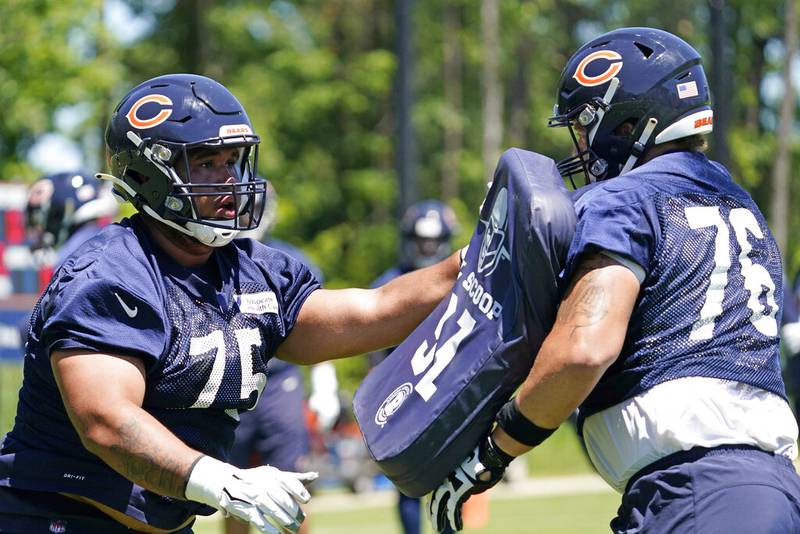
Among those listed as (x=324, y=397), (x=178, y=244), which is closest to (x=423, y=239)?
(x=324, y=397)

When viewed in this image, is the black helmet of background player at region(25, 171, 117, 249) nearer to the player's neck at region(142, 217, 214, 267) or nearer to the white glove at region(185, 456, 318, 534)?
the player's neck at region(142, 217, 214, 267)

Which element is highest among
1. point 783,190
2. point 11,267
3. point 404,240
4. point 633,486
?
point 633,486

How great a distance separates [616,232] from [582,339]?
10.9 inches

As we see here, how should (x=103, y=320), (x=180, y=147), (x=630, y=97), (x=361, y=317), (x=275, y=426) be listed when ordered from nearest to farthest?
(x=103, y=320)
(x=630, y=97)
(x=180, y=147)
(x=361, y=317)
(x=275, y=426)

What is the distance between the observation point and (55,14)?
1287 centimetres

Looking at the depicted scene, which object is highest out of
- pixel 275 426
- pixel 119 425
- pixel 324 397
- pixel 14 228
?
pixel 119 425

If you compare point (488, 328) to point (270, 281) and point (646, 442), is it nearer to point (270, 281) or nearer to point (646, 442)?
point (646, 442)

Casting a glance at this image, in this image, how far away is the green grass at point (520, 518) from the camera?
9.91 metres

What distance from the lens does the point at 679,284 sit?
3.10 m

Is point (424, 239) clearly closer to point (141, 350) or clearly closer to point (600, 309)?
point (141, 350)

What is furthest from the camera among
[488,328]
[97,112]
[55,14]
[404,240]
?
[97,112]

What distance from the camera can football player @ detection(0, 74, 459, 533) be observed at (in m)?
3.16

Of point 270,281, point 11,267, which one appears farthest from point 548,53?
point 270,281

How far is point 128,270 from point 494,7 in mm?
22963
